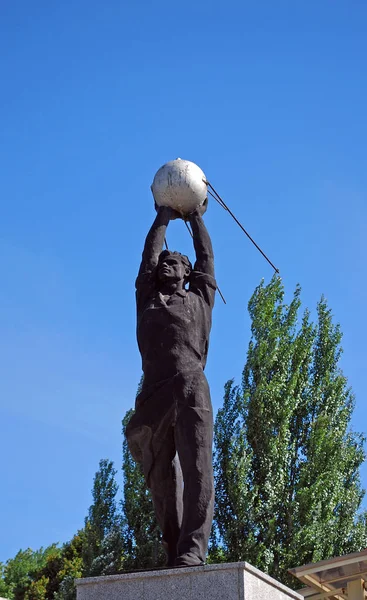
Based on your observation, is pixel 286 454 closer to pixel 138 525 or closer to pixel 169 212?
pixel 138 525

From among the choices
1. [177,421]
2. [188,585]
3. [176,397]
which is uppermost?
[176,397]

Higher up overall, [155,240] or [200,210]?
[200,210]

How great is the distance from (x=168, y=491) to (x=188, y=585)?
3.01 ft

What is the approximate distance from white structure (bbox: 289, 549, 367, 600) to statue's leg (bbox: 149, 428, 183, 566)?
7074 millimetres

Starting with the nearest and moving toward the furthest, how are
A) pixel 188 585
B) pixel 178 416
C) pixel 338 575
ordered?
pixel 188 585 < pixel 178 416 < pixel 338 575

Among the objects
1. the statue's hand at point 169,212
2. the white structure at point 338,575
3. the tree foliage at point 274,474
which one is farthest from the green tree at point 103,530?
the statue's hand at point 169,212

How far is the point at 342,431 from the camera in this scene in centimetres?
2344

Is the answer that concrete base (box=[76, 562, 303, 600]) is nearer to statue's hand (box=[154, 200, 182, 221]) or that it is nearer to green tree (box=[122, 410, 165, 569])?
statue's hand (box=[154, 200, 182, 221])

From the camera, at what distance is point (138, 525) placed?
23.8 meters

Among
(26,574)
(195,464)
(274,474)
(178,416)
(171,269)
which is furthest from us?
(26,574)

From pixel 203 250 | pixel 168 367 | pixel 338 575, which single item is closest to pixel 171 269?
pixel 203 250

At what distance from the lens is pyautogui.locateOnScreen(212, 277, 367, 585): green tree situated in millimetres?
21906

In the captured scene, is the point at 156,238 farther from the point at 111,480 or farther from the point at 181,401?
the point at 111,480

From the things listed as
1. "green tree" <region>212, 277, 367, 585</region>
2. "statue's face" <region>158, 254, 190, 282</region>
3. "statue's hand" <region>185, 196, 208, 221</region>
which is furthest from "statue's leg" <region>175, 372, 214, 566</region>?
"green tree" <region>212, 277, 367, 585</region>
